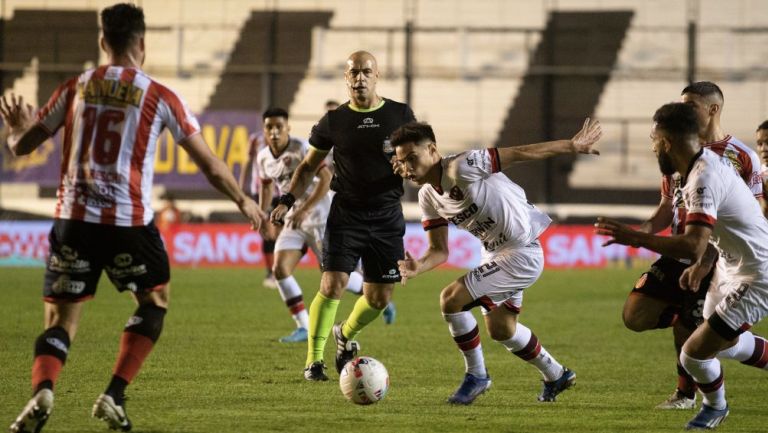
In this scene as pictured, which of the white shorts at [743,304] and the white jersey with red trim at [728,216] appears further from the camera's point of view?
the white shorts at [743,304]

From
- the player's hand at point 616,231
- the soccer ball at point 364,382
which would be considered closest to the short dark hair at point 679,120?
the player's hand at point 616,231

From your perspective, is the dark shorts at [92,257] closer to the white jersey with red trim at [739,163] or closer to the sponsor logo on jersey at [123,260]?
the sponsor logo on jersey at [123,260]

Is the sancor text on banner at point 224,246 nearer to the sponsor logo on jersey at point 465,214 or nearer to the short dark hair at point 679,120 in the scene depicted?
the sponsor logo on jersey at point 465,214

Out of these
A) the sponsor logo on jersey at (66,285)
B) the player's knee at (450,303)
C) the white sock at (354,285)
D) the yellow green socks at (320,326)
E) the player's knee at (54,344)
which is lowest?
the white sock at (354,285)

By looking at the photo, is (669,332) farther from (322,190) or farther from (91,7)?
(91,7)

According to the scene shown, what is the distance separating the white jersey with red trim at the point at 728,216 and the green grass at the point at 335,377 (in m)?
0.98

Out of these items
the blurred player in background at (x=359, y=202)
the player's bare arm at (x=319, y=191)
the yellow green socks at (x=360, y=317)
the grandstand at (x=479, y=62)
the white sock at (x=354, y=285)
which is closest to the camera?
the blurred player in background at (x=359, y=202)

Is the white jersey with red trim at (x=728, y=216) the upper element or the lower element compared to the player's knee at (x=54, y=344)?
upper

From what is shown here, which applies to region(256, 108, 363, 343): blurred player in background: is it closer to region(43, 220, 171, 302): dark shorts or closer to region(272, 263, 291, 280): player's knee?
region(272, 263, 291, 280): player's knee

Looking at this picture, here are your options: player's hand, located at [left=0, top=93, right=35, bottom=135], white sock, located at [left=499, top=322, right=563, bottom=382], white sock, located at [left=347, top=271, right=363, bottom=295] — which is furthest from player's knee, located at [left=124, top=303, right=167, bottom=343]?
white sock, located at [left=347, top=271, right=363, bottom=295]

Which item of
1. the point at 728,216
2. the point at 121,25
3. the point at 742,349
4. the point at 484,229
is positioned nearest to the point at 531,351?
the point at 484,229

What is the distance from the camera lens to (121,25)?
613 cm

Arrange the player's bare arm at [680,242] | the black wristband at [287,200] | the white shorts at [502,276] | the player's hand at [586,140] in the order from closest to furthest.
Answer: the player's bare arm at [680,242] < the player's hand at [586,140] < the white shorts at [502,276] < the black wristband at [287,200]

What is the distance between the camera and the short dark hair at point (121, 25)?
6125 millimetres
